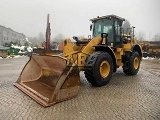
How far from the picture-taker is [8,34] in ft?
232

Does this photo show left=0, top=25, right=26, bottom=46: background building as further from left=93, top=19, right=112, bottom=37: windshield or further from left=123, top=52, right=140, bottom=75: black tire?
left=93, top=19, right=112, bottom=37: windshield

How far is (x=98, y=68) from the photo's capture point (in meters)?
6.32

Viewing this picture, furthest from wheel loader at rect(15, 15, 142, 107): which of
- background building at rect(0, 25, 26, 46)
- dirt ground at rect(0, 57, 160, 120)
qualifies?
background building at rect(0, 25, 26, 46)

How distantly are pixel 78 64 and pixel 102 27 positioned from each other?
7.84 ft

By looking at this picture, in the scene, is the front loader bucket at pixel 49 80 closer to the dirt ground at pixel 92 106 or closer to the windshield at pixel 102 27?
the dirt ground at pixel 92 106

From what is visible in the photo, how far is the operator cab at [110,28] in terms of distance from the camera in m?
7.95

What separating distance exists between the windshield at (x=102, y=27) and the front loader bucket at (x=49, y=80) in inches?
109

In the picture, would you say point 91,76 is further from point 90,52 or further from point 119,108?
point 119,108

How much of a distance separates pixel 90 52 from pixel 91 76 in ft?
3.38

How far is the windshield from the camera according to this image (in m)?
8.03

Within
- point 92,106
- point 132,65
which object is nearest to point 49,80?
point 92,106

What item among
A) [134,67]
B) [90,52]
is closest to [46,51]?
[90,52]

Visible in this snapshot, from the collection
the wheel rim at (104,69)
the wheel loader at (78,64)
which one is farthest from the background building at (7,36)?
the wheel rim at (104,69)

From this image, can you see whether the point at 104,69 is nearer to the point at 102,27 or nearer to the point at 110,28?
the point at 110,28
